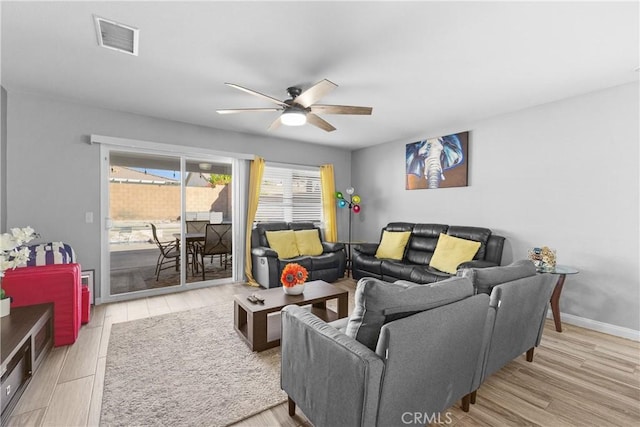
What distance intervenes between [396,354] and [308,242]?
3.71m

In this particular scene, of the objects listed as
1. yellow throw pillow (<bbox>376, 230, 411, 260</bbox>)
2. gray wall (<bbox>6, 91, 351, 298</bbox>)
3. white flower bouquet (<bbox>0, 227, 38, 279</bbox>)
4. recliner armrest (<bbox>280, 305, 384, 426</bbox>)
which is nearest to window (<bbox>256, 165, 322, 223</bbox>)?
yellow throw pillow (<bbox>376, 230, 411, 260</bbox>)

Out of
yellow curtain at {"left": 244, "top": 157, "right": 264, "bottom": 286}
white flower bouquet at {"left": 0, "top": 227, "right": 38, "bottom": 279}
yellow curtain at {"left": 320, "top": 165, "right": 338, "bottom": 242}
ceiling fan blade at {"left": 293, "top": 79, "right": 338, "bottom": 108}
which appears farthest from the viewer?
yellow curtain at {"left": 320, "top": 165, "right": 338, "bottom": 242}

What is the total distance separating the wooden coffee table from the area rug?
0.32ft

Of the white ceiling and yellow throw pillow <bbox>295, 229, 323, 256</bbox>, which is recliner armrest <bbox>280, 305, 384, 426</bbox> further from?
yellow throw pillow <bbox>295, 229, 323, 256</bbox>

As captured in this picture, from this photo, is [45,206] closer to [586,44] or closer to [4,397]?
[4,397]

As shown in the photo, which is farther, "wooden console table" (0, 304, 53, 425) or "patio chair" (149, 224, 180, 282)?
"patio chair" (149, 224, 180, 282)

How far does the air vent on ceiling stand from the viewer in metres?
1.99

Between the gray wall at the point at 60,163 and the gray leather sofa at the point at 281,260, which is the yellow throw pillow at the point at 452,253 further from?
the gray wall at the point at 60,163

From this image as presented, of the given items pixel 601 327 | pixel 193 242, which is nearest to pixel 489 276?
pixel 601 327

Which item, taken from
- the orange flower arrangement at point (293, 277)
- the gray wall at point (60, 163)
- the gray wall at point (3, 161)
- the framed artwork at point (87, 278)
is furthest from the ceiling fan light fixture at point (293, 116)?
the gray wall at point (3, 161)

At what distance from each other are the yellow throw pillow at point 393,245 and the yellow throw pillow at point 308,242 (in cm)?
103

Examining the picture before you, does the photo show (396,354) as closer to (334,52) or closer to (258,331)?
(258,331)

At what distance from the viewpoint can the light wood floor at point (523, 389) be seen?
1721 mm

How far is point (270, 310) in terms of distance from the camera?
8.11ft
